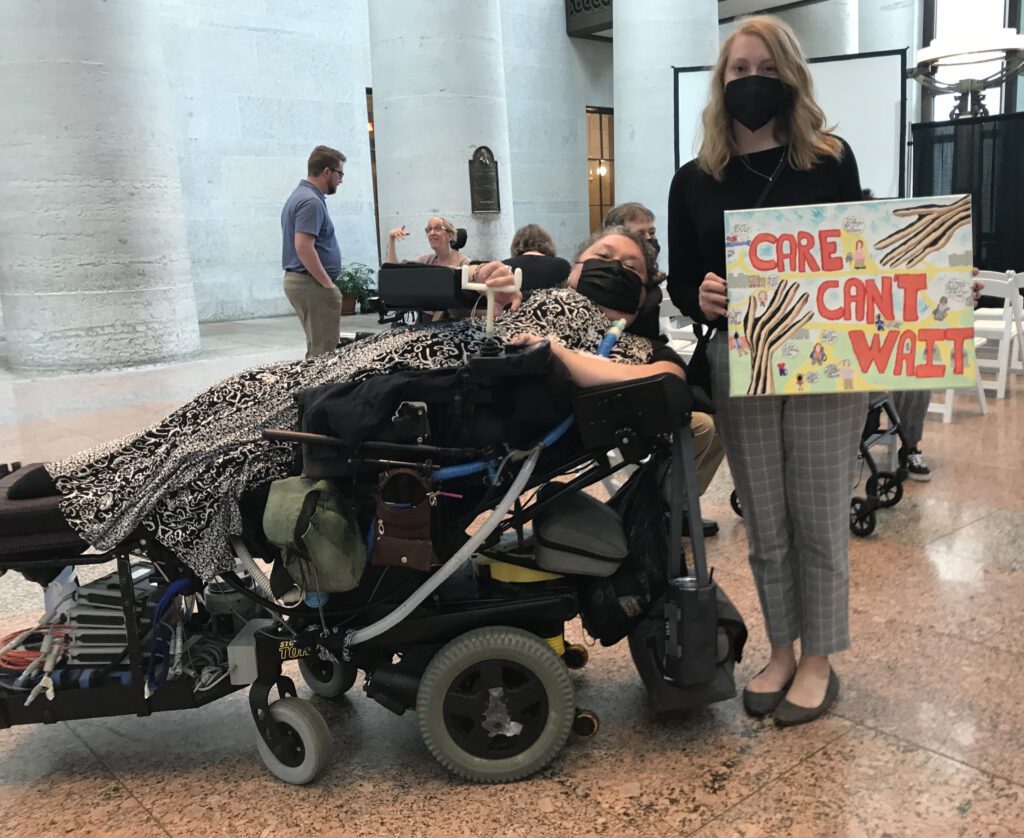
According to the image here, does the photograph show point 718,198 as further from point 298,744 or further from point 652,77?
point 652,77

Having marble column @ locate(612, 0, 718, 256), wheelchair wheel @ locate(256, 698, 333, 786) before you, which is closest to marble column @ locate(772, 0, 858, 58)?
marble column @ locate(612, 0, 718, 256)

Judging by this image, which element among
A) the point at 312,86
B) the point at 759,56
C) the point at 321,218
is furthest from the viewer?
the point at 312,86

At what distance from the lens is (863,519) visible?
4.11m

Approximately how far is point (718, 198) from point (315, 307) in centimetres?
481

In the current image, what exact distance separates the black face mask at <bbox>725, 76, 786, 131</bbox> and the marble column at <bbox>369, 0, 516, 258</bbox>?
630 centimetres

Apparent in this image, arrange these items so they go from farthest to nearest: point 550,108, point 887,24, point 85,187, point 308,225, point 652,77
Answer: point 550,108, point 887,24, point 652,77, point 85,187, point 308,225

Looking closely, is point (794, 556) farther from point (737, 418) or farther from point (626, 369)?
point (626, 369)

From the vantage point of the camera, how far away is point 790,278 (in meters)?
2.24

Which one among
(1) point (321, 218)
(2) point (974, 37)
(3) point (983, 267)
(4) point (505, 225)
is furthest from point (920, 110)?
(1) point (321, 218)

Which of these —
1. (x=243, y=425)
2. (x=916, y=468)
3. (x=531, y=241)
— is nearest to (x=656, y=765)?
(x=243, y=425)

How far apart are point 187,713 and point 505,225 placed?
7.30 metres

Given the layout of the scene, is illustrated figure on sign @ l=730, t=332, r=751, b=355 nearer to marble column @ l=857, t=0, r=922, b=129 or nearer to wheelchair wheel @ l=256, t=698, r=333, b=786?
wheelchair wheel @ l=256, t=698, r=333, b=786

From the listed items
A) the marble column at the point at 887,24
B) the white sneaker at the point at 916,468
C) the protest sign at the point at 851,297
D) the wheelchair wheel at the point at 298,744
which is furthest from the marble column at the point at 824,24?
the wheelchair wheel at the point at 298,744

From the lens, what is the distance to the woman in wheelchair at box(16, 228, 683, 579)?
231cm
